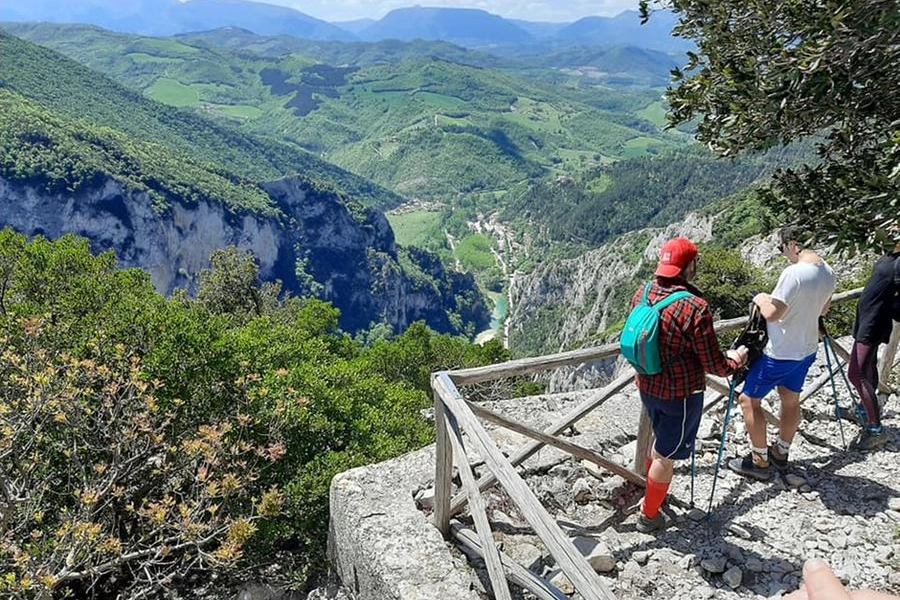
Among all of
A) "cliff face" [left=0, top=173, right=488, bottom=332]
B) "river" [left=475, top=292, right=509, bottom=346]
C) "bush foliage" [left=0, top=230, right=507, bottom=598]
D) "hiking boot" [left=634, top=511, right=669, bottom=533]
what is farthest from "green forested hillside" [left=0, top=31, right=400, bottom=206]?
"hiking boot" [left=634, top=511, right=669, bottom=533]

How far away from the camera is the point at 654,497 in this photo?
4.86 meters

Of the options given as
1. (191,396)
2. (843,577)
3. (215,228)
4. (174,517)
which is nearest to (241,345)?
(191,396)

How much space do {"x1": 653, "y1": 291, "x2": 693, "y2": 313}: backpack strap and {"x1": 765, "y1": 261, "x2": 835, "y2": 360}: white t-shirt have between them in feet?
4.10

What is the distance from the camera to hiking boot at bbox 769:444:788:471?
574 centimetres

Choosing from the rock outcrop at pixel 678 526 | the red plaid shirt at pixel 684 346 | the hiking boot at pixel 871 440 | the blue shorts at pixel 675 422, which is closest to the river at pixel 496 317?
the hiking boot at pixel 871 440

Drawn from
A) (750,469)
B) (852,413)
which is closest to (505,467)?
(750,469)

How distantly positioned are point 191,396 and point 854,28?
32.4ft

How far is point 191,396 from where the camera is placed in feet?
32.4

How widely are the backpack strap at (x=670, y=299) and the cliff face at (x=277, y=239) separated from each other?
106370 mm

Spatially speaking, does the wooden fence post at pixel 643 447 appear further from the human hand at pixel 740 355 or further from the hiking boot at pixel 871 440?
the hiking boot at pixel 871 440

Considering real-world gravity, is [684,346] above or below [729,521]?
above

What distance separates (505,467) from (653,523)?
74.6 inches

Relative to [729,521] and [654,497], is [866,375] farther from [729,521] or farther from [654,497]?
[654,497]

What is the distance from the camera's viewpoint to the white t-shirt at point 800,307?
476 cm
